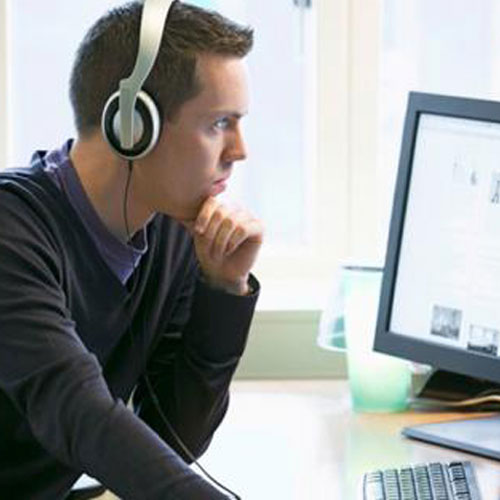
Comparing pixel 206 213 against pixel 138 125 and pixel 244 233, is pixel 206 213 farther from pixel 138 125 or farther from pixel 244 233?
pixel 138 125

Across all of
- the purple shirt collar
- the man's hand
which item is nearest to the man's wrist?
the man's hand

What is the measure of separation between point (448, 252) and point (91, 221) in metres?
0.54

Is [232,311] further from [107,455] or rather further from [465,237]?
[107,455]

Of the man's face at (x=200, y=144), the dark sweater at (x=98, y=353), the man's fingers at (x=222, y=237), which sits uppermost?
the man's face at (x=200, y=144)

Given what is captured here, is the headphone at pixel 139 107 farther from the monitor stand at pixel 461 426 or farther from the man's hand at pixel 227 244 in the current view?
the monitor stand at pixel 461 426

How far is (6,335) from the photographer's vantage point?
1336 millimetres

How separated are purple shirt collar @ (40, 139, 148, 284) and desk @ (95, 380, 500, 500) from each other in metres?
0.31

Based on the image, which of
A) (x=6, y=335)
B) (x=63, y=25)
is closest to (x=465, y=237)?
(x=6, y=335)

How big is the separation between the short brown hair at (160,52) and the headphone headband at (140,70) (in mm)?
41

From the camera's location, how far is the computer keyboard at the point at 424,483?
143cm

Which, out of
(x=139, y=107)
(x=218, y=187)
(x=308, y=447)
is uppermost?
(x=139, y=107)

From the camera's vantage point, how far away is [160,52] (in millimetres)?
1486

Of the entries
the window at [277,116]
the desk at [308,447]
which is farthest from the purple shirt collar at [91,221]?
the window at [277,116]

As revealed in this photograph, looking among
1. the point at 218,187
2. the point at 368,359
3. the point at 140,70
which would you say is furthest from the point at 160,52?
the point at 368,359
